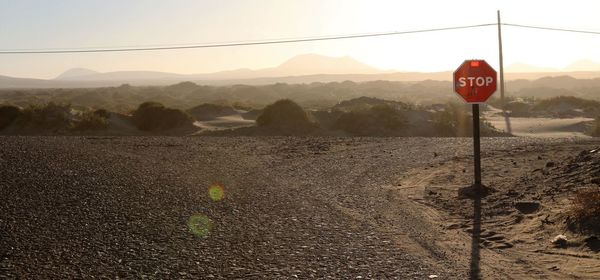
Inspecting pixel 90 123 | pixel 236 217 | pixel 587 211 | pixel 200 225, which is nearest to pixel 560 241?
pixel 587 211

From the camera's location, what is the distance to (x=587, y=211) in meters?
7.85

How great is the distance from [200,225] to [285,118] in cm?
2311

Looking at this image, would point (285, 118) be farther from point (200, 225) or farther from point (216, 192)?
point (200, 225)

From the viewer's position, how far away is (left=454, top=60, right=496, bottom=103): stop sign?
10320mm

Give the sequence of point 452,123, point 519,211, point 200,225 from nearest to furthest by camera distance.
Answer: point 200,225 → point 519,211 → point 452,123

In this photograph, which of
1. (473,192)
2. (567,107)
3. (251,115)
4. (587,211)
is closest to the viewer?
(587,211)

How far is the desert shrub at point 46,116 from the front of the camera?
1254 inches

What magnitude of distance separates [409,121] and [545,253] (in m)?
25.3

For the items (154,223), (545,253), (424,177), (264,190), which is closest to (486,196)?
(424,177)

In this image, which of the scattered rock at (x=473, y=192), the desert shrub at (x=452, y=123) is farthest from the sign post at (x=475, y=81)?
the desert shrub at (x=452, y=123)

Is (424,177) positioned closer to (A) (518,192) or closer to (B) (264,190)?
(A) (518,192)

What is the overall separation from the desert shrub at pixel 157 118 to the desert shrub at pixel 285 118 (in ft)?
15.8

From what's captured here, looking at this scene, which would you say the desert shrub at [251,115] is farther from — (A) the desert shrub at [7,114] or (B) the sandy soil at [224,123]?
(A) the desert shrub at [7,114]

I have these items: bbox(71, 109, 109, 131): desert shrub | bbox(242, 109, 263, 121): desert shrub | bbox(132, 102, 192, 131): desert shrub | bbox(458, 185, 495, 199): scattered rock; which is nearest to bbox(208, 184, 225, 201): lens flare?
bbox(458, 185, 495, 199): scattered rock
